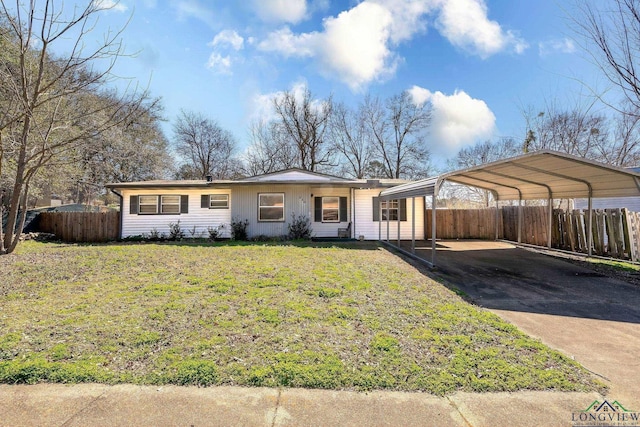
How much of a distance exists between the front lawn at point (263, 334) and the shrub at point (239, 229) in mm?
6713

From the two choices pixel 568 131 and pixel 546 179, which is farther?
pixel 568 131

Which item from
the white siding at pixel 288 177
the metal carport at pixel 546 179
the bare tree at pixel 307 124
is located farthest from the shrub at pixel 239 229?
the bare tree at pixel 307 124

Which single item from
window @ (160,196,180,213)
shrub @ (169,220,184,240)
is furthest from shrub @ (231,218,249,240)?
window @ (160,196,180,213)

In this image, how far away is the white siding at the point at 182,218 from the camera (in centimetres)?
1357

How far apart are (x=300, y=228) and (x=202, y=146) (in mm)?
21825

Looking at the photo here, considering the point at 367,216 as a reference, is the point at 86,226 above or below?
below

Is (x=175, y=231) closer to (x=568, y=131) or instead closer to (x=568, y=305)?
(x=568, y=305)

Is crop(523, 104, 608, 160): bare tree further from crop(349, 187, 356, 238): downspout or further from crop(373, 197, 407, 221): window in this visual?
crop(349, 187, 356, 238): downspout

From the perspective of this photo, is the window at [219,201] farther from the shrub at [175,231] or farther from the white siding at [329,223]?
the white siding at [329,223]

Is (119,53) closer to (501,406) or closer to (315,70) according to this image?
(501,406)

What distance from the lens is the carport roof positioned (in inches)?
279

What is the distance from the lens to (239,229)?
42.5 feet

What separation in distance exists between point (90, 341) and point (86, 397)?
1.04m

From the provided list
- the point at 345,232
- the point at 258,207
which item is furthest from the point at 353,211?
the point at 258,207
